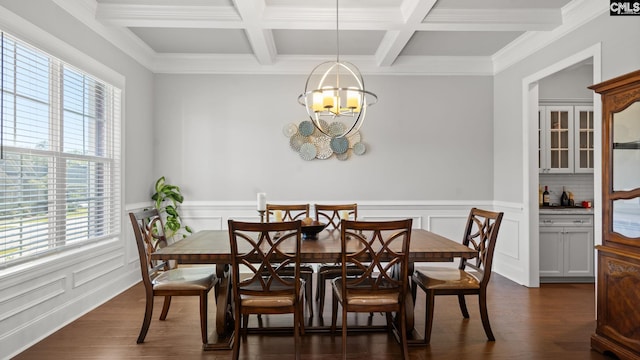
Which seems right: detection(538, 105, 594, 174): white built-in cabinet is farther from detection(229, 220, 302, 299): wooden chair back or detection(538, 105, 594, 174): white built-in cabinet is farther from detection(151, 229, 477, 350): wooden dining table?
detection(229, 220, 302, 299): wooden chair back

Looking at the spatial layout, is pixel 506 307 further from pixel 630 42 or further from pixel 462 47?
pixel 462 47

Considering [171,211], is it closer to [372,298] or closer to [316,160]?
[316,160]

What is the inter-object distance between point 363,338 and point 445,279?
76cm

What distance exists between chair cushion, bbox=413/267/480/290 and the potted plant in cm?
300

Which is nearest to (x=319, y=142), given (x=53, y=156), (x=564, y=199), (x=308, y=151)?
(x=308, y=151)

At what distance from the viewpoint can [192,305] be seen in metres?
3.65

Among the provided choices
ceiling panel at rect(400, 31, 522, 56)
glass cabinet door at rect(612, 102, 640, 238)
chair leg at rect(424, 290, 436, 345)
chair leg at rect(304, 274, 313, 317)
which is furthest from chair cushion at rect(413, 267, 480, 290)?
ceiling panel at rect(400, 31, 522, 56)

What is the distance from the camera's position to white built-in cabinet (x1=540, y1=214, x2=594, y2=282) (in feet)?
14.3

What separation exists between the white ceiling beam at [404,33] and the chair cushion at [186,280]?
2.86 m

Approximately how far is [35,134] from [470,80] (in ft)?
16.0

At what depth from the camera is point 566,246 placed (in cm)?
439

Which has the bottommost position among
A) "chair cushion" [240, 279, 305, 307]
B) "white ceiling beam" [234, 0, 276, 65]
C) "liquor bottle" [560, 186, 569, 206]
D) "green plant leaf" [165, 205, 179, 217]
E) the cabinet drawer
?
"chair cushion" [240, 279, 305, 307]

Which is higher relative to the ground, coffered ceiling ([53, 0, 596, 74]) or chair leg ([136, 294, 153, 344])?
coffered ceiling ([53, 0, 596, 74])

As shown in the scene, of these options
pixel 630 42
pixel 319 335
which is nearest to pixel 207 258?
pixel 319 335
